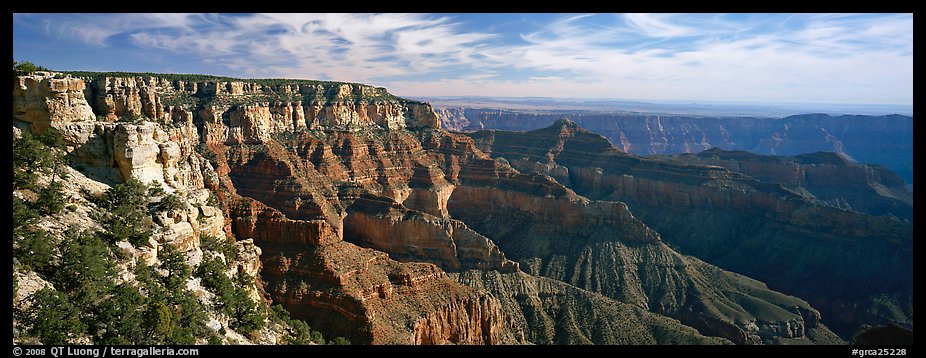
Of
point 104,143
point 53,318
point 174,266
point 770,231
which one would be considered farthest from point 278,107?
point 770,231

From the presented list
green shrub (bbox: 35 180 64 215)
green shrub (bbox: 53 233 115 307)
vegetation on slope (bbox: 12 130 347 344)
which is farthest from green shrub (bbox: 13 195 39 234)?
green shrub (bbox: 53 233 115 307)

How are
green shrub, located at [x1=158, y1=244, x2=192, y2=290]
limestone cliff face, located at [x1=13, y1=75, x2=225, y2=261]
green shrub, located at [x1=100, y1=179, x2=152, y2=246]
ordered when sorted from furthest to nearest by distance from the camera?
limestone cliff face, located at [x1=13, y1=75, x2=225, y2=261] → green shrub, located at [x1=158, y1=244, x2=192, y2=290] → green shrub, located at [x1=100, y1=179, x2=152, y2=246]

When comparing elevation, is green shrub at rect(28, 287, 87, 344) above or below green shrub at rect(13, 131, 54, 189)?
below

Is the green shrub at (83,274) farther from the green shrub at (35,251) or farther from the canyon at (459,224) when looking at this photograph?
the canyon at (459,224)

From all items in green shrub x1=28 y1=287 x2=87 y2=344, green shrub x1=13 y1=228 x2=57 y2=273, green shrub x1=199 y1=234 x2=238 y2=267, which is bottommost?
green shrub x1=199 y1=234 x2=238 y2=267

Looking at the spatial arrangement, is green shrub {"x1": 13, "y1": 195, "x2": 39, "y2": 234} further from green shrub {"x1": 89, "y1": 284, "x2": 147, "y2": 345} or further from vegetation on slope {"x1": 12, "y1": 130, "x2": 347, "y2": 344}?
green shrub {"x1": 89, "y1": 284, "x2": 147, "y2": 345}

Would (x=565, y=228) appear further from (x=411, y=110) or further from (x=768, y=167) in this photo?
(x=768, y=167)
